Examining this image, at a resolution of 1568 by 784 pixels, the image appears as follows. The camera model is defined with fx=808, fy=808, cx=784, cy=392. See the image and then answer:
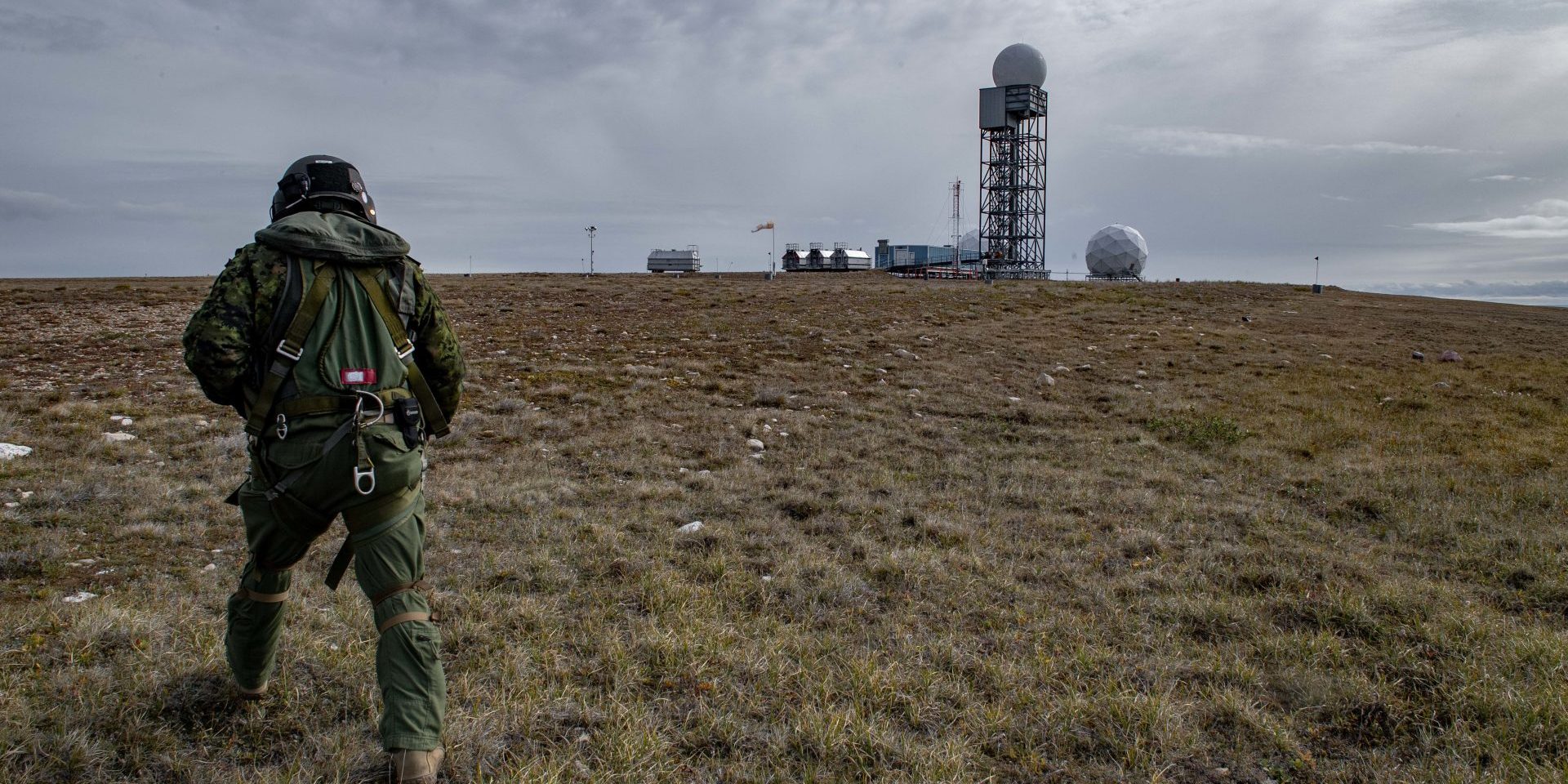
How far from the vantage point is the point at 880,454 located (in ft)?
34.1

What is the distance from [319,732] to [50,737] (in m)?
1.05

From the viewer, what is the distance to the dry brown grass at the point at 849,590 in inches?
153

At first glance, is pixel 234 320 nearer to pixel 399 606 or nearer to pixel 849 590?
pixel 399 606

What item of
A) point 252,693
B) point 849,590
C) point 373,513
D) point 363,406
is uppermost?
point 363,406

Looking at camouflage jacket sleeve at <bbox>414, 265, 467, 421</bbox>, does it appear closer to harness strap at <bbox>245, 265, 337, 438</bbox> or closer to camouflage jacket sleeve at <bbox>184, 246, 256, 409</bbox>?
harness strap at <bbox>245, 265, 337, 438</bbox>

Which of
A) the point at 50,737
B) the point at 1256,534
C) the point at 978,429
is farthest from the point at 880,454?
the point at 50,737

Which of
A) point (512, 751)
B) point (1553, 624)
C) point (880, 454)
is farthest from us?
point (880, 454)

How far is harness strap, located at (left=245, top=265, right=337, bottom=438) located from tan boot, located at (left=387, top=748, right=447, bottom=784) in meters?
1.48

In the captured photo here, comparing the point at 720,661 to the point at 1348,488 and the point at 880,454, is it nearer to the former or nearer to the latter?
the point at 880,454

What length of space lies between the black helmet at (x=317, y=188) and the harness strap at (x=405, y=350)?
392mm

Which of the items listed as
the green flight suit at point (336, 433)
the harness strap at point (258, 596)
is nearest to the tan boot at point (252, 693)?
the harness strap at point (258, 596)

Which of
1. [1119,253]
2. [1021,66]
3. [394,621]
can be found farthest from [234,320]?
[1021,66]

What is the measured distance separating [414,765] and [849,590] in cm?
324

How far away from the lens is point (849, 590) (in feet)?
19.3
